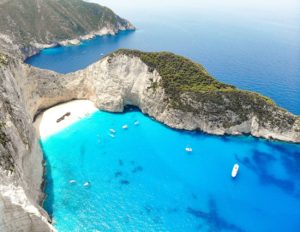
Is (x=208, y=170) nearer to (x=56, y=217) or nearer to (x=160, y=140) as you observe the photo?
(x=160, y=140)

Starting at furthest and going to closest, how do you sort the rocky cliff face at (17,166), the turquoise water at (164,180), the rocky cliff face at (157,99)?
the rocky cliff face at (157,99) → the turquoise water at (164,180) → the rocky cliff face at (17,166)

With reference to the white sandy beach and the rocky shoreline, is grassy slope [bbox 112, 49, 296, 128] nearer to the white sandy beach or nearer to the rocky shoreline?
the white sandy beach

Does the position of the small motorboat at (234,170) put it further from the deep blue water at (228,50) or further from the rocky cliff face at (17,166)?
the deep blue water at (228,50)

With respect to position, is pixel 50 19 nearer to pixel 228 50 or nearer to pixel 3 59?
pixel 228 50

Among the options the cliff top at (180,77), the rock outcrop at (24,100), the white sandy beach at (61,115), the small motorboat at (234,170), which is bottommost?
the white sandy beach at (61,115)

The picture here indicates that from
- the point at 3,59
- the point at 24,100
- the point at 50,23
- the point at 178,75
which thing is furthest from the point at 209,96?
the point at 50,23

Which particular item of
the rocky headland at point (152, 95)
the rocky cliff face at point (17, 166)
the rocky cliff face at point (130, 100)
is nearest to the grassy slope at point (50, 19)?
the rocky cliff face at point (130, 100)

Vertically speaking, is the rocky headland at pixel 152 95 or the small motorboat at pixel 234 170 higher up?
the rocky headland at pixel 152 95

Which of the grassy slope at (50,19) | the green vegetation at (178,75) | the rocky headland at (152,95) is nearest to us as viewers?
the rocky headland at (152,95)
